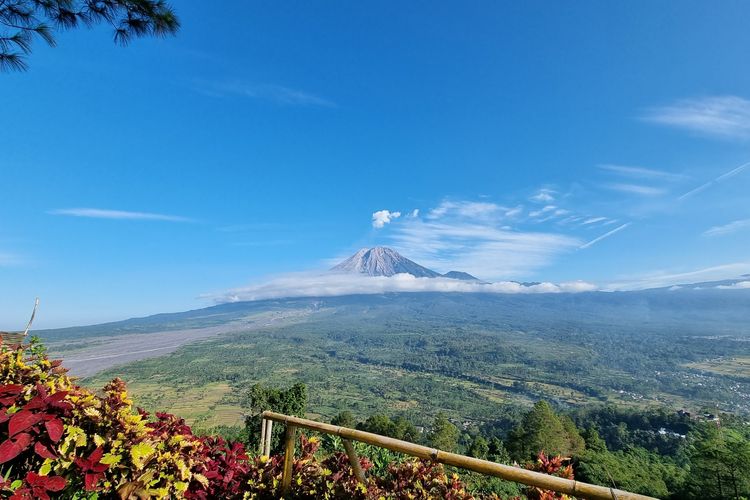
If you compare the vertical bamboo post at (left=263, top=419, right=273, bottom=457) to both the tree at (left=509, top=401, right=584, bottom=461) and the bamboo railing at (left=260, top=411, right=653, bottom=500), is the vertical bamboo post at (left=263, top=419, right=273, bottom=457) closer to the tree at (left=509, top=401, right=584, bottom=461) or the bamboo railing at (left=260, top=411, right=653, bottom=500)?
the bamboo railing at (left=260, top=411, right=653, bottom=500)

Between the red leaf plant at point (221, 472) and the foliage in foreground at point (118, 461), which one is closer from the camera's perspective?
the foliage in foreground at point (118, 461)

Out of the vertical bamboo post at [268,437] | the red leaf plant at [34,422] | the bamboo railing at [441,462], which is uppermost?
the red leaf plant at [34,422]

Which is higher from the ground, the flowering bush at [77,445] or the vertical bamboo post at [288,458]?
the flowering bush at [77,445]

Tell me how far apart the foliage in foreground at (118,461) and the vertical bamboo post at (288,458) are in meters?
0.05

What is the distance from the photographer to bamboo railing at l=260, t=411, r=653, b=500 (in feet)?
4.55

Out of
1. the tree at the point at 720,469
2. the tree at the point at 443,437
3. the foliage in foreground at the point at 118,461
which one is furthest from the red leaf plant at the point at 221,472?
the tree at the point at 443,437

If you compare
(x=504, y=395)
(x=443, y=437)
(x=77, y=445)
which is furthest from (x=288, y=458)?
(x=504, y=395)

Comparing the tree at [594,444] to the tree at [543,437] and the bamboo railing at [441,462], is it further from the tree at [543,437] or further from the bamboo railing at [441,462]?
the bamboo railing at [441,462]

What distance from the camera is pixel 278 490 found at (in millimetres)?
2305

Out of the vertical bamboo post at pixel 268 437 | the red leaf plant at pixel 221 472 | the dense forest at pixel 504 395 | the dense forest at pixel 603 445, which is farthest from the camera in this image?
the dense forest at pixel 504 395

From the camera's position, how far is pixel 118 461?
1.58 m

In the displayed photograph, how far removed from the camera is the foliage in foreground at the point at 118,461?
4.79 ft

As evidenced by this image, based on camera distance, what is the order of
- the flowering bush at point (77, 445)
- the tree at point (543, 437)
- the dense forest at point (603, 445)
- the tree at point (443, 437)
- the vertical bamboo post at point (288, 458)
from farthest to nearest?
1. the tree at point (443, 437)
2. the tree at point (543, 437)
3. the dense forest at point (603, 445)
4. the vertical bamboo post at point (288, 458)
5. the flowering bush at point (77, 445)

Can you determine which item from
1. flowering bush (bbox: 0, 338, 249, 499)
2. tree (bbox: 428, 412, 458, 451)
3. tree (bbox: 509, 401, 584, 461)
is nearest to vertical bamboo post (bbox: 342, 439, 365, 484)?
flowering bush (bbox: 0, 338, 249, 499)
